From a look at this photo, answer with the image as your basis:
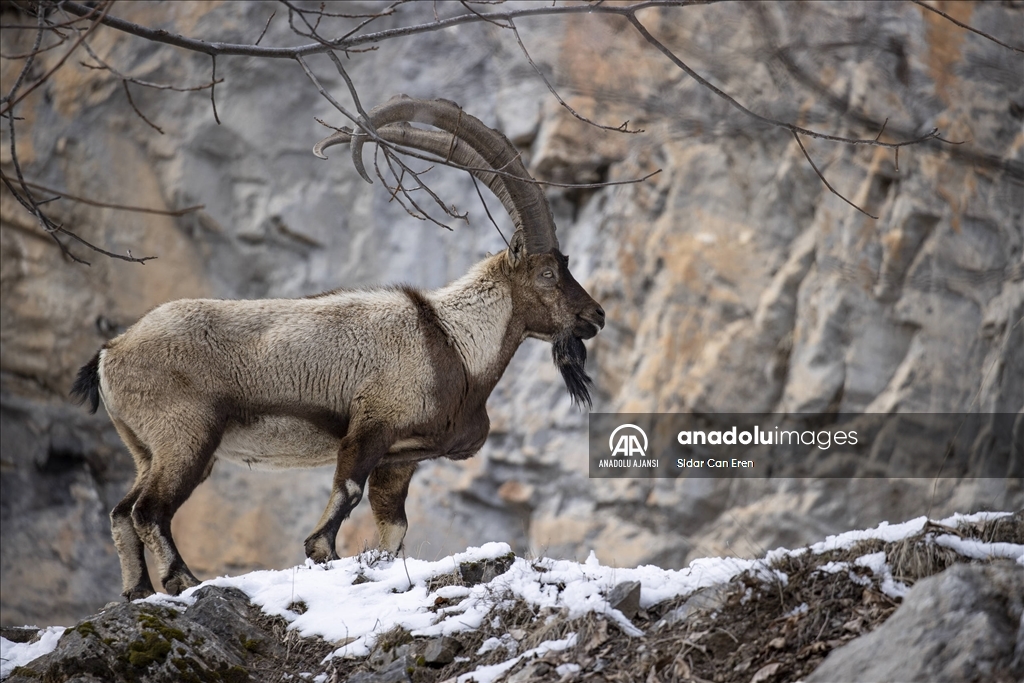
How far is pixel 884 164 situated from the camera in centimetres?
1145

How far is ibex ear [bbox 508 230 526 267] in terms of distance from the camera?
6480mm

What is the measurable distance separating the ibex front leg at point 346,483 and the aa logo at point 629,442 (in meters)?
6.61

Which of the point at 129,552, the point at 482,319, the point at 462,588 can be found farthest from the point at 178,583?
the point at 482,319

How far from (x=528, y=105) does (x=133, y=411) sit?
28.1 ft

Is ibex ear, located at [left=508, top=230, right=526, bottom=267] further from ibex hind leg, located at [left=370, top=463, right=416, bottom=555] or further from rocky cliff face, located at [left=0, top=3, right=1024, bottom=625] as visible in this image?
rocky cliff face, located at [left=0, top=3, right=1024, bottom=625]

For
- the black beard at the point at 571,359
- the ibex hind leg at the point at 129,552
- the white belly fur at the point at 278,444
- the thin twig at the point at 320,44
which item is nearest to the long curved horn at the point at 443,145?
the black beard at the point at 571,359

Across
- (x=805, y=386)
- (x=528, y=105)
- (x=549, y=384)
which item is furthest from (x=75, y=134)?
(x=805, y=386)

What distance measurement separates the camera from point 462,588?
4574mm

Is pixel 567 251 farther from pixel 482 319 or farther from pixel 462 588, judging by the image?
pixel 462 588

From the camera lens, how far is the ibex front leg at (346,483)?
18.2 feet

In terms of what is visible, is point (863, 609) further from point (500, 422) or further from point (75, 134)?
point (75, 134)

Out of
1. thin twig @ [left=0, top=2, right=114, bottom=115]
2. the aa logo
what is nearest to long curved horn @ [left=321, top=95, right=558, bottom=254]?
thin twig @ [left=0, top=2, right=114, bottom=115]

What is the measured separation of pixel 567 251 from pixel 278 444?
7321mm

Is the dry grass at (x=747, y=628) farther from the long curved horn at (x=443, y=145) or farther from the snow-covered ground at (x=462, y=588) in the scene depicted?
the long curved horn at (x=443, y=145)
